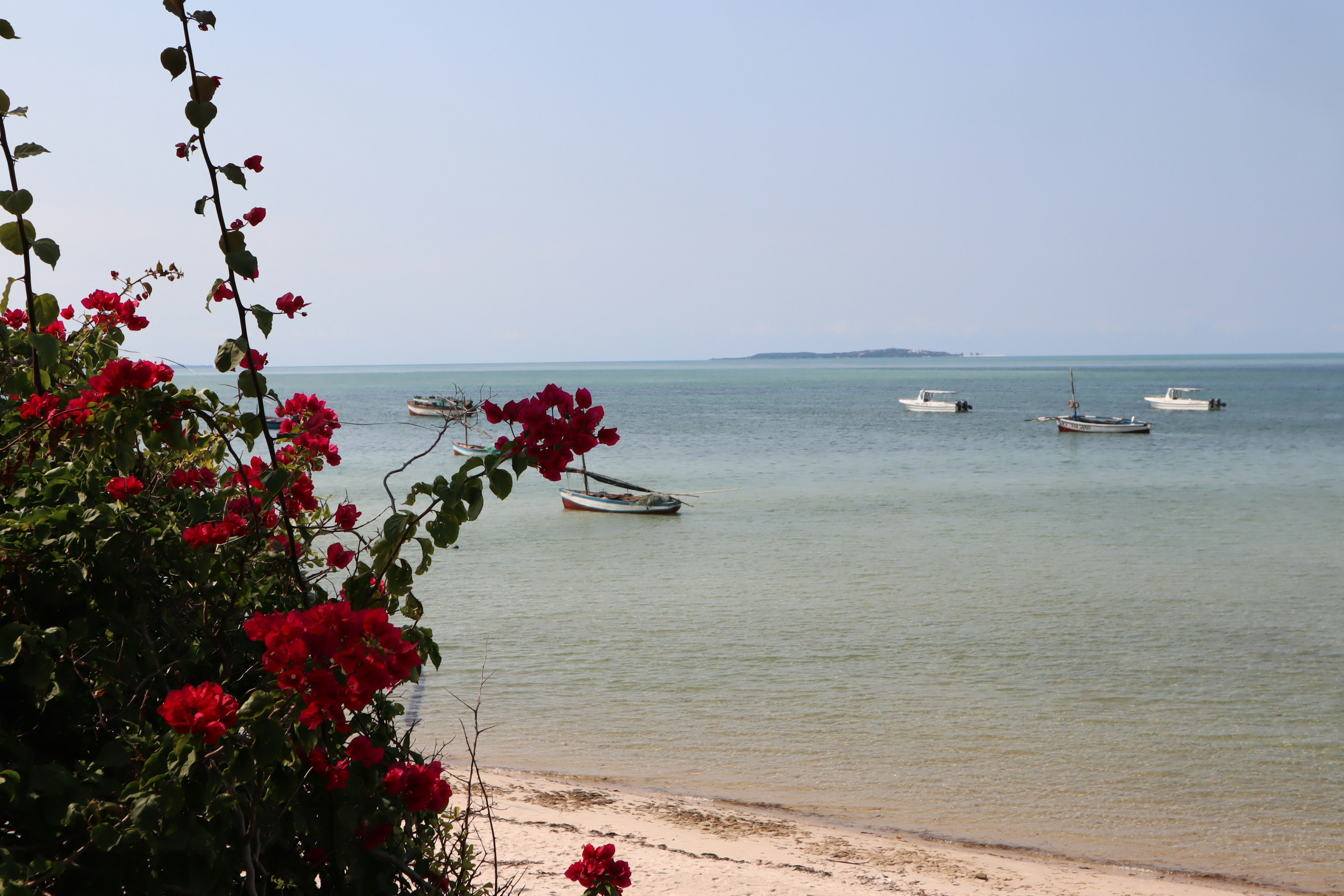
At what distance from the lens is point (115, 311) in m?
3.72

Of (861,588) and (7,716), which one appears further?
(861,588)

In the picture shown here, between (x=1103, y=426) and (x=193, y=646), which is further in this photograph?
(x=1103, y=426)

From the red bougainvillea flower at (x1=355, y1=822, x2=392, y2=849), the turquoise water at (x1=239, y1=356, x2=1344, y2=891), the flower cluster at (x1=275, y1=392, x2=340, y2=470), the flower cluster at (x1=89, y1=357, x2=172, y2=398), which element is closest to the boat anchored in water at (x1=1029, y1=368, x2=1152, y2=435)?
the turquoise water at (x1=239, y1=356, x2=1344, y2=891)

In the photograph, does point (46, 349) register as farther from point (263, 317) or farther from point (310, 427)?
point (310, 427)

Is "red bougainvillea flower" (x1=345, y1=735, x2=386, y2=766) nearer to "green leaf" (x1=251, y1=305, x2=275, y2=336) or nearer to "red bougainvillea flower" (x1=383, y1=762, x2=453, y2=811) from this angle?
"red bougainvillea flower" (x1=383, y1=762, x2=453, y2=811)

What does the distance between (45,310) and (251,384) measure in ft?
1.76

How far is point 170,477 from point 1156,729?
399 inches

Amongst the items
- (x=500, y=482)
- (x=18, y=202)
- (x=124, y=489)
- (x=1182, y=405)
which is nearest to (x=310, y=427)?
(x=124, y=489)

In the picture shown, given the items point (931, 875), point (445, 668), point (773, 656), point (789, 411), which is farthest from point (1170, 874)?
point (789, 411)

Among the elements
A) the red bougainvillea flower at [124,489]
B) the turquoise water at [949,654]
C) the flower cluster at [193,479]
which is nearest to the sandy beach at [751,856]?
the turquoise water at [949,654]

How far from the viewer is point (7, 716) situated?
2002mm

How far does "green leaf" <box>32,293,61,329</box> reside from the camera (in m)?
2.20

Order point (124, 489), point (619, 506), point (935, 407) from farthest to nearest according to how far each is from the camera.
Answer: point (935, 407), point (619, 506), point (124, 489)

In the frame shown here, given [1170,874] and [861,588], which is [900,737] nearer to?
[1170,874]
